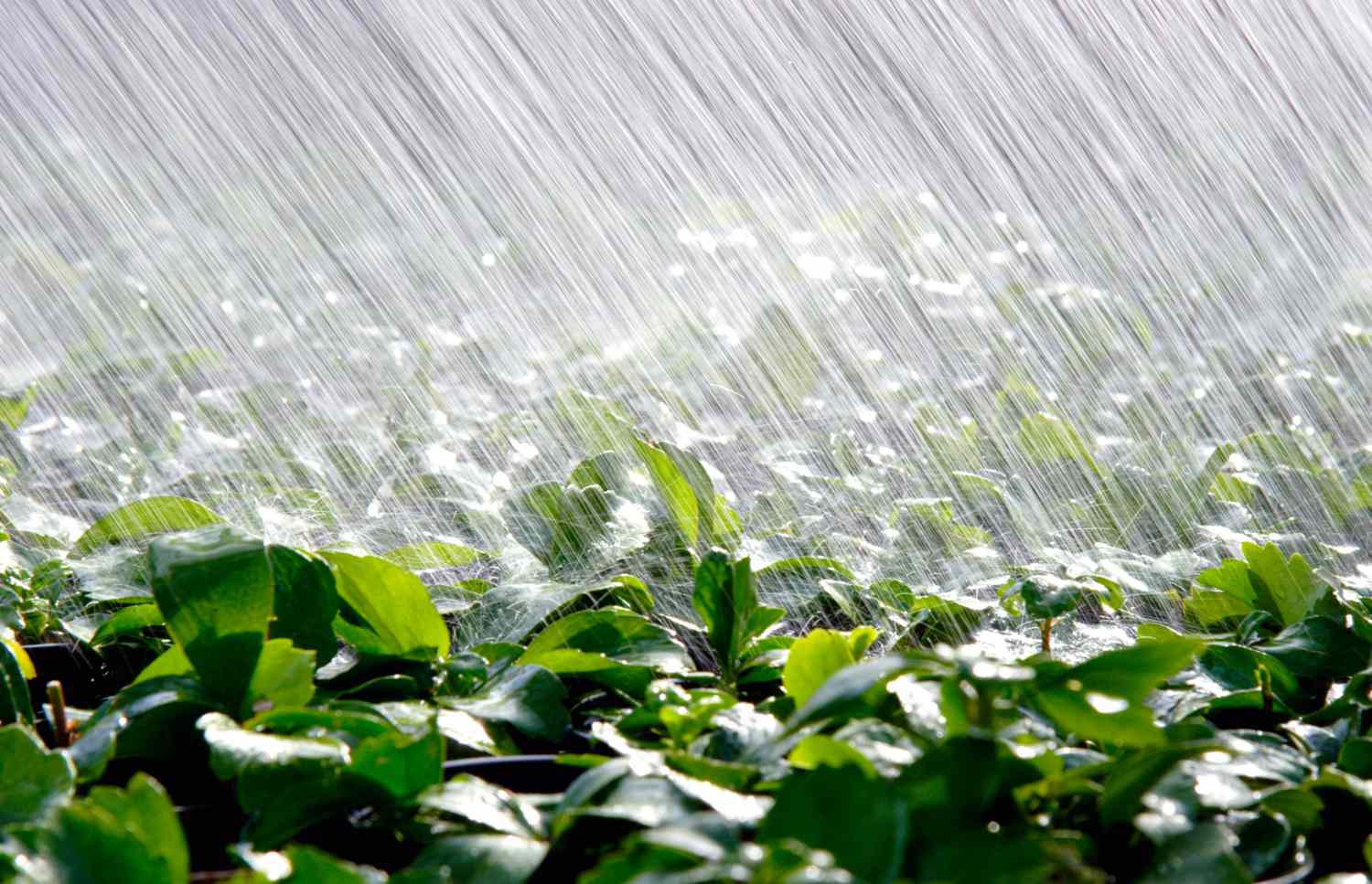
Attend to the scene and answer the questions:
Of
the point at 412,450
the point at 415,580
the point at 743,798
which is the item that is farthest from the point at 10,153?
the point at 743,798

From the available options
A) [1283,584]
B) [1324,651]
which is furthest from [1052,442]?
[1324,651]

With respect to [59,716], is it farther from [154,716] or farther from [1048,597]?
[1048,597]

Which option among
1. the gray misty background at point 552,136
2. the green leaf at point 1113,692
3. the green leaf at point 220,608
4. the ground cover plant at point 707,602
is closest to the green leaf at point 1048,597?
the ground cover plant at point 707,602

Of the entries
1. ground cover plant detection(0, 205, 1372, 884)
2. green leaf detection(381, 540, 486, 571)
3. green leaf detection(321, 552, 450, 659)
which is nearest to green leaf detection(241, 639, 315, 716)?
ground cover plant detection(0, 205, 1372, 884)

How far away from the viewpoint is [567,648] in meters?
0.75

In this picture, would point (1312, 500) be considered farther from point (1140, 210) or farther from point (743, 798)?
point (743, 798)

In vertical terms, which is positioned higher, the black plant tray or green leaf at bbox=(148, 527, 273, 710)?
green leaf at bbox=(148, 527, 273, 710)

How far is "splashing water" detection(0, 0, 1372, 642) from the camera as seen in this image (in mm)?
1201

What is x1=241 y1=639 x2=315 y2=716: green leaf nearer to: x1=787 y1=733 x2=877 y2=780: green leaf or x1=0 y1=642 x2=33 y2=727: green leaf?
x1=0 y1=642 x2=33 y2=727: green leaf

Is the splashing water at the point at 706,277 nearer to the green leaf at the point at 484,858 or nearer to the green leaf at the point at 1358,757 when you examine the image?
the green leaf at the point at 1358,757

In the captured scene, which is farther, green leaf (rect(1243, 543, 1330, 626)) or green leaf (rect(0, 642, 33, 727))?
green leaf (rect(1243, 543, 1330, 626))

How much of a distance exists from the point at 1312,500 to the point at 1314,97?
99cm

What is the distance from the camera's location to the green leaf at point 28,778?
0.51 metres

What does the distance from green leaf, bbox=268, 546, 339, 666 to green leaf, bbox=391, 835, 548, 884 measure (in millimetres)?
244
